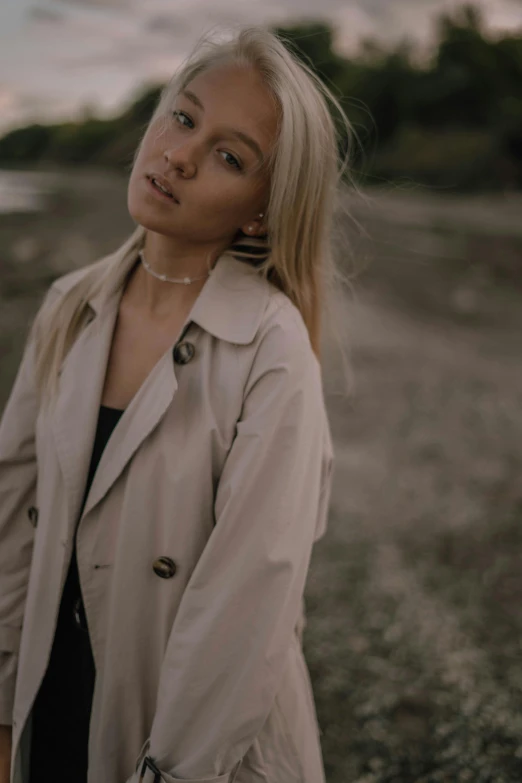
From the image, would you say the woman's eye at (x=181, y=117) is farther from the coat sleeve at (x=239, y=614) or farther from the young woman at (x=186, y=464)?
the coat sleeve at (x=239, y=614)

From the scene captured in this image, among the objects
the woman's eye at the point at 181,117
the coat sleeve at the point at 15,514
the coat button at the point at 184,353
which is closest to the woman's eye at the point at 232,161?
the woman's eye at the point at 181,117

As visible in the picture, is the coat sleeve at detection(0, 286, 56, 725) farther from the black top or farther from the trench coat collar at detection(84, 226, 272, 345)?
the trench coat collar at detection(84, 226, 272, 345)

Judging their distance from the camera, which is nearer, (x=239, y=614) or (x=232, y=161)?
(x=239, y=614)

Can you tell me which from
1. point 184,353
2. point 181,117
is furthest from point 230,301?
point 181,117

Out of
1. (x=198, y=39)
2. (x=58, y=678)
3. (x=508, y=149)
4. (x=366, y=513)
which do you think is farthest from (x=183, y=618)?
(x=508, y=149)

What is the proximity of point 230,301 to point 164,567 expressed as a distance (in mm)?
542

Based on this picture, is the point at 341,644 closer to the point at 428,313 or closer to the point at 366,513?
A: the point at 366,513

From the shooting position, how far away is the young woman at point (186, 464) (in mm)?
1244

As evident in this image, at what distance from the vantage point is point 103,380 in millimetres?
1494

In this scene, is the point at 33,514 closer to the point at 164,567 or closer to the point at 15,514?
the point at 15,514

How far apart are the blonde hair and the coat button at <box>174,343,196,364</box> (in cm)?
26

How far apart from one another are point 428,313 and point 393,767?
6904 mm

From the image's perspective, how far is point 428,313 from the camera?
8734 millimetres

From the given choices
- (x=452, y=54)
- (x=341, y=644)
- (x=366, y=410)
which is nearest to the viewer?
(x=341, y=644)
